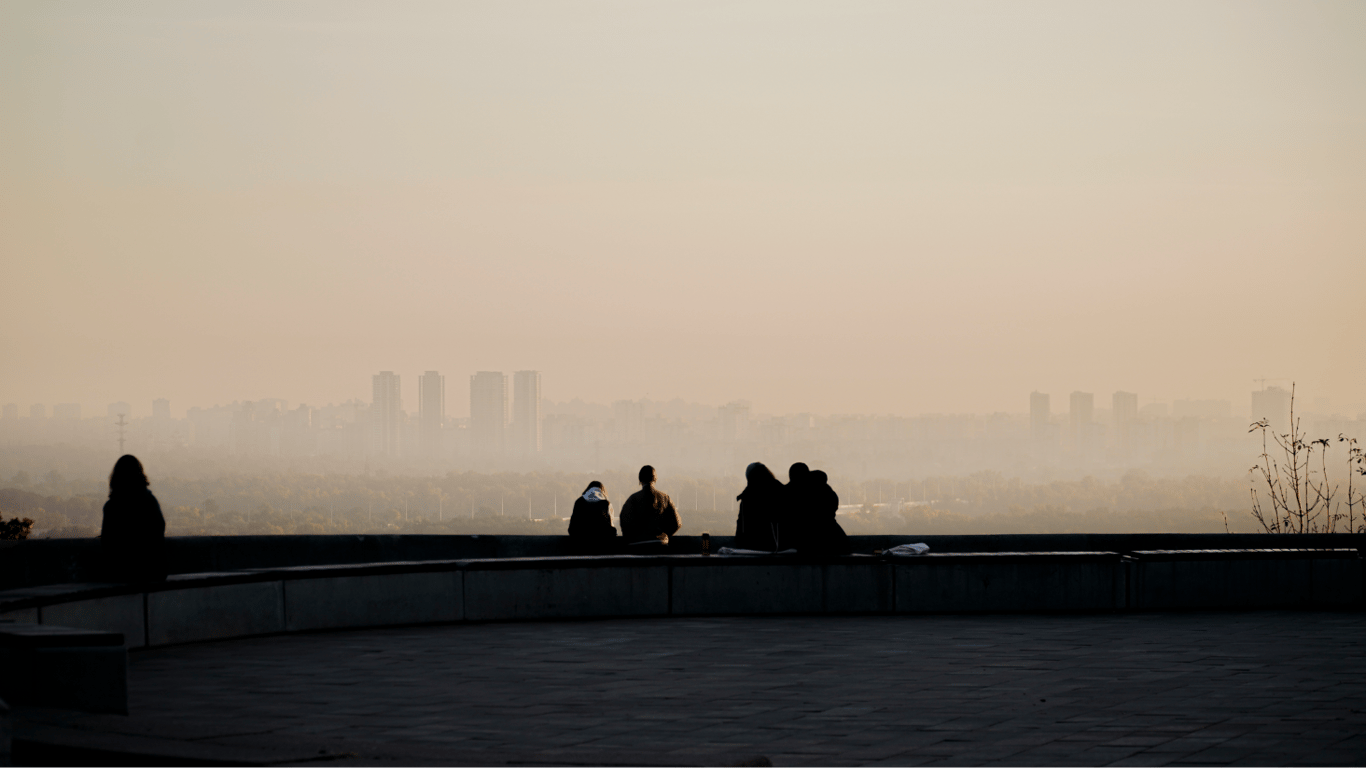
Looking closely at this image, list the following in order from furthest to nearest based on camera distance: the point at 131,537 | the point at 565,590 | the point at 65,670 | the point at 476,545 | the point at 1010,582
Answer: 1. the point at 476,545
2. the point at 1010,582
3. the point at 565,590
4. the point at 131,537
5. the point at 65,670

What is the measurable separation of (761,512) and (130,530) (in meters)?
6.20

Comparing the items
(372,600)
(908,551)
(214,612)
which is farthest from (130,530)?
(908,551)

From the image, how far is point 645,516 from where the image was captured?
1662 centimetres

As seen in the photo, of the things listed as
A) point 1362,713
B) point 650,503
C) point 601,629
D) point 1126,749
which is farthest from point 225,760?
point 650,503

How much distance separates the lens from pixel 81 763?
19.7 feet

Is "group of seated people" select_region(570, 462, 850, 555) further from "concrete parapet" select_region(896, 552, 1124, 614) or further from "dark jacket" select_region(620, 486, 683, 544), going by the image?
"concrete parapet" select_region(896, 552, 1124, 614)

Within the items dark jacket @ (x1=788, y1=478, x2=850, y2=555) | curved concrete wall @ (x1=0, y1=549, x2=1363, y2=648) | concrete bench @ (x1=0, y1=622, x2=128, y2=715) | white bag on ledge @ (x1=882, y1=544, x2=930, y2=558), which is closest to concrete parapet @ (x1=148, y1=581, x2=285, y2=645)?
curved concrete wall @ (x1=0, y1=549, x2=1363, y2=648)

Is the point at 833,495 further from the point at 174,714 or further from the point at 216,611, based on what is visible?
the point at 174,714

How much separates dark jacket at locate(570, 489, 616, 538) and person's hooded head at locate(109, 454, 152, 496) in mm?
5767

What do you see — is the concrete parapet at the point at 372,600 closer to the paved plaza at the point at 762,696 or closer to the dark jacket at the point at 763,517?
the paved plaza at the point at 762,696

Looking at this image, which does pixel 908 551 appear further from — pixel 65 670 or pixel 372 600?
pixel 65 670

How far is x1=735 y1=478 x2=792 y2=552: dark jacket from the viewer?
14844mm

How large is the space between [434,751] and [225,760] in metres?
0.88

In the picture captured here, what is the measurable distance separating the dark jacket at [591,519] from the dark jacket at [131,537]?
18.7ft
